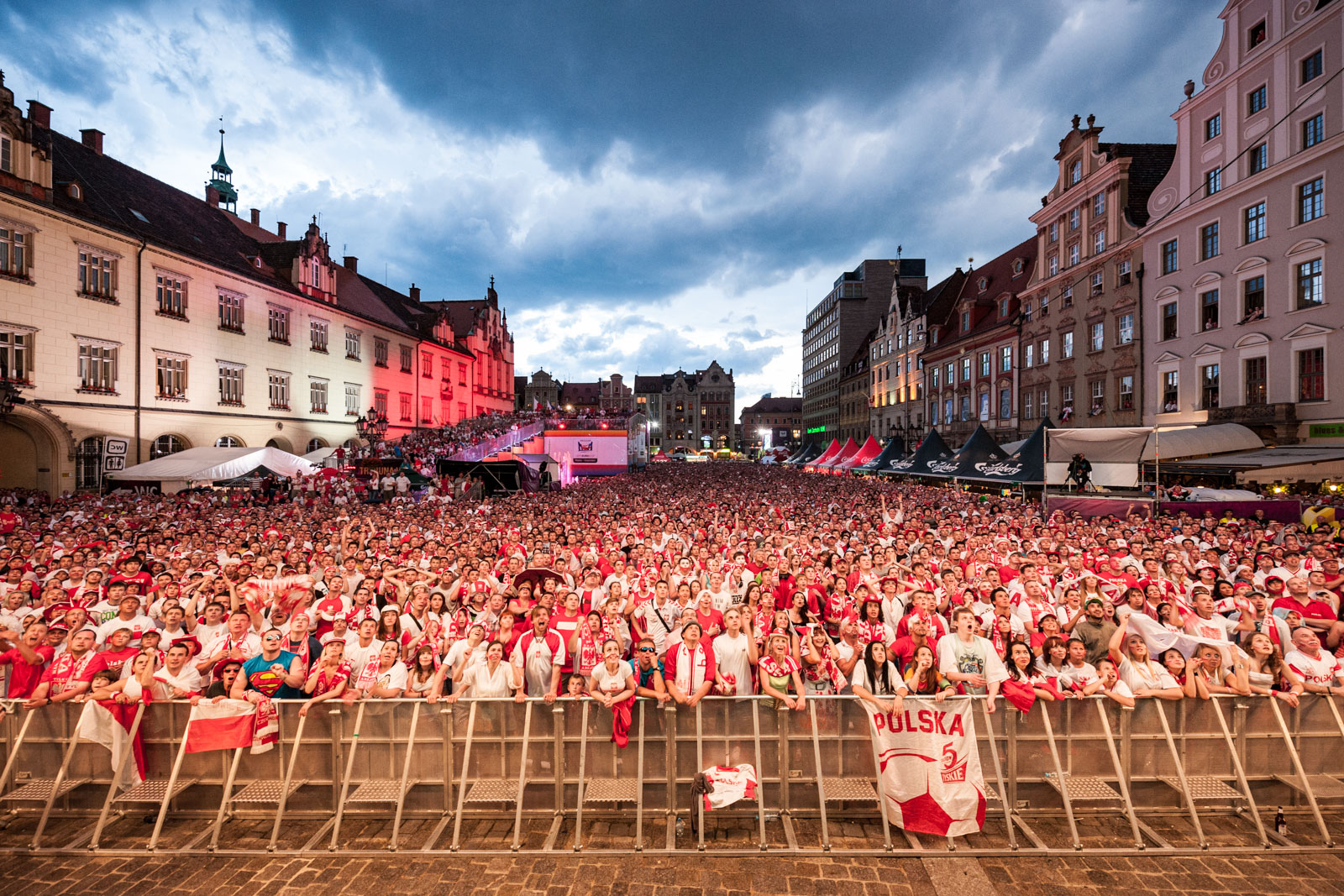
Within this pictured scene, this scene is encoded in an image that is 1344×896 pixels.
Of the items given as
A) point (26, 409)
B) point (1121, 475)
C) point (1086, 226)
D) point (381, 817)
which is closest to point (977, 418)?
point (1086, 226)

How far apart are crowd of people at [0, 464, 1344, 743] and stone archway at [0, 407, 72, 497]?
8709 millimetres

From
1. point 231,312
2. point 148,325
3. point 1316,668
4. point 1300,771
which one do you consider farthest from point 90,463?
point 1316,668

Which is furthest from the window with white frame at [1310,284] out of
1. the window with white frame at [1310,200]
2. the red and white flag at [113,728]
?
the red and white flag at [113,728]

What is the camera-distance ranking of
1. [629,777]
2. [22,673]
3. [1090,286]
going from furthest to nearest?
[1090,286]
[22,673]
[629,777]

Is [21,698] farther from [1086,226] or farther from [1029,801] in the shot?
[1086,226]

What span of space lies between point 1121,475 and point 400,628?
83.1ft

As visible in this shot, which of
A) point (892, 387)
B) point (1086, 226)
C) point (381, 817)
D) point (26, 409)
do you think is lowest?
point (381, 817)

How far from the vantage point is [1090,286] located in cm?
3438

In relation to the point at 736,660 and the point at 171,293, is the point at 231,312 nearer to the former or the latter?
the point at 171,293

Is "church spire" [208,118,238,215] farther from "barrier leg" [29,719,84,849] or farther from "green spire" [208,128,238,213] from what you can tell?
"barrier leg" [29,719,84,849]

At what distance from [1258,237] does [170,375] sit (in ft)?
154

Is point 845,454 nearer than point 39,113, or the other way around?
point 39,113

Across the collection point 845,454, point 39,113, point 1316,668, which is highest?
point 39,113

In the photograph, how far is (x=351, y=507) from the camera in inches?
800
